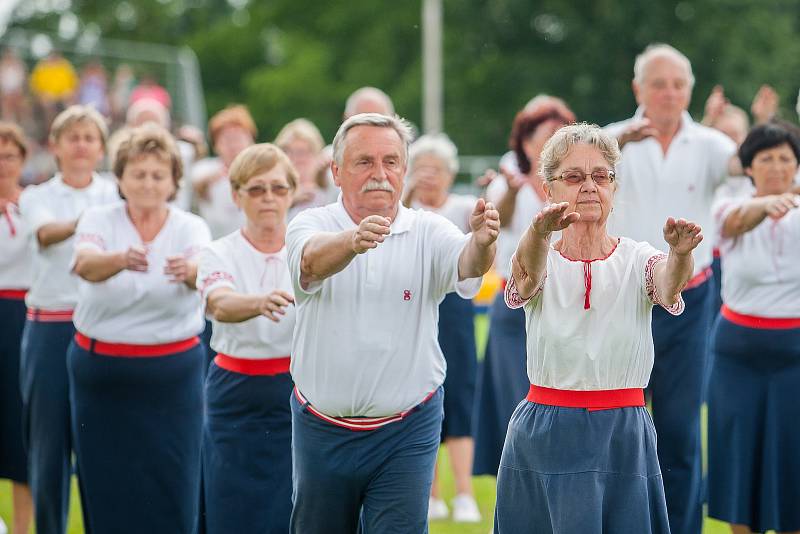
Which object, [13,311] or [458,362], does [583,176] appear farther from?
[13,311]

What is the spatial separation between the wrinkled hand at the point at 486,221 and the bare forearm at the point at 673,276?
1.99 ft

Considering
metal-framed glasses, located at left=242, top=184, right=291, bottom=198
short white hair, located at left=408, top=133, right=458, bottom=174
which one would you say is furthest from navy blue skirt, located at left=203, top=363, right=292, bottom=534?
short white hair, located at left=408, top=133, right=458, bottom=174

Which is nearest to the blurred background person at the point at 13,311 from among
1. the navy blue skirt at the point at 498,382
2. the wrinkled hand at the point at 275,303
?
the navy blue skirt at the point at 498,382

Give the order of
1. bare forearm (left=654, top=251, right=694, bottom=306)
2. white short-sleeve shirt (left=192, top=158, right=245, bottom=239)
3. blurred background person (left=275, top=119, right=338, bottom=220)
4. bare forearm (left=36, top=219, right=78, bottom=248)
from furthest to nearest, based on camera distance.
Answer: white short-sleeve shirt (left=192, top=158, right=245, bottom=239)
blurred background person (left=275, top=119, right=338, bottom=220)
bare forearm (left=36, top=219, right=78, bottom=248)
bare forearm (left=654, top=251, right=694, bottom=306)

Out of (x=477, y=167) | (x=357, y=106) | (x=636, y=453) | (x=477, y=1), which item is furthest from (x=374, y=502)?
(x=477, y=1)

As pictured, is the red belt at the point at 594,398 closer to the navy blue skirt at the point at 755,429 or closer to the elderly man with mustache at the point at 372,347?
the elderly man with mustache at the point at 372,347

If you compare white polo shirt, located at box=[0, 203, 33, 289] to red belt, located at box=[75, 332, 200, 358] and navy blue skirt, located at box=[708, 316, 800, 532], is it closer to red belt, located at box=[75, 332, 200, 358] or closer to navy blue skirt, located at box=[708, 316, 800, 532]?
red belt, located at box=[75, 332, 200, 358]

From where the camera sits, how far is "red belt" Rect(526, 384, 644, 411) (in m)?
4.81

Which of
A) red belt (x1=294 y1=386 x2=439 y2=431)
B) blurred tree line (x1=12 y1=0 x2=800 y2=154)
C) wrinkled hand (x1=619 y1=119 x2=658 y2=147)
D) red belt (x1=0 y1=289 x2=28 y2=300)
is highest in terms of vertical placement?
blurred tree line (x1=12 y1=0 x2=800 y2=154)

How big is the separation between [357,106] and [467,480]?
113 inches

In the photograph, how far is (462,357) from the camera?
29.5ft

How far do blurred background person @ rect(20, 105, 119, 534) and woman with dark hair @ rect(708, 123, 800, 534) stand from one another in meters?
3.66

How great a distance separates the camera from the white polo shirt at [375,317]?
5.07m

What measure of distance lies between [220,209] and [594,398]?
5.37 meters
